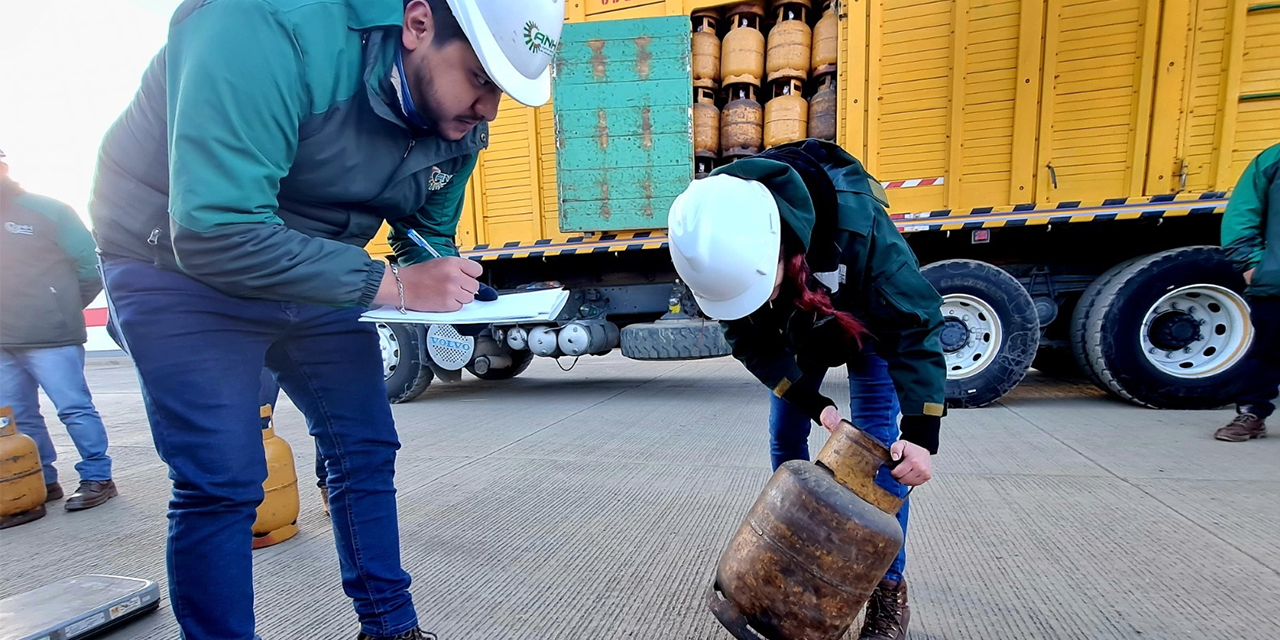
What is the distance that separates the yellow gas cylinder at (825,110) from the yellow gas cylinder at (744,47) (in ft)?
1.84

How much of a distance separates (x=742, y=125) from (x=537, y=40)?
4.11 meters

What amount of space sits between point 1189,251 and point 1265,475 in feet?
6.53

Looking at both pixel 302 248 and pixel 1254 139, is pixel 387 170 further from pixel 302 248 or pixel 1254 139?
pixel 1254 139

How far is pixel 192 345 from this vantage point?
3.80 feet

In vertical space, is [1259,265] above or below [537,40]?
below

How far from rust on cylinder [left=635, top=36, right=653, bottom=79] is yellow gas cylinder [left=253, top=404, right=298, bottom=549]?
392cm

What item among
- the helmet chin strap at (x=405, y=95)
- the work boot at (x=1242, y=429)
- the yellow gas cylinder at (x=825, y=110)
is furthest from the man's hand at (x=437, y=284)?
the work boot at (x=1242, y=429)

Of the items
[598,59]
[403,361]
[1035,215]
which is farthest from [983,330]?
[403,361]

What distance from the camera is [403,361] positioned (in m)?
5.53

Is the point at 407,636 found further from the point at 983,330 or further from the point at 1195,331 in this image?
the point at 1195,331

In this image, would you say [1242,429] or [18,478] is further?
[1242,429]

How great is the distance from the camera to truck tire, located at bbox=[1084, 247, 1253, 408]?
408 cm

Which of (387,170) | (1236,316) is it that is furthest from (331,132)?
(1236,316)

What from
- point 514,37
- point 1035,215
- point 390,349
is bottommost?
point 390,349
